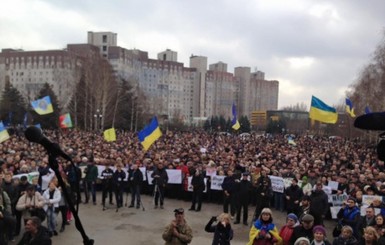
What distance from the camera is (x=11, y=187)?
10391 millimetres

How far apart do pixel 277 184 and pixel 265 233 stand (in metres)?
7.66

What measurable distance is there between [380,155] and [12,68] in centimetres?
11758

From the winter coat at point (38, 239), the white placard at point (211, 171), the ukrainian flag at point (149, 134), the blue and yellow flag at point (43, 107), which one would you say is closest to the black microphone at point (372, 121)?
the winter coat at point (38, 239)

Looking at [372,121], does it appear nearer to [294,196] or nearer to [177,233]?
[177,233]

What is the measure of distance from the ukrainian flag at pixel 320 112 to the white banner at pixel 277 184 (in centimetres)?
481

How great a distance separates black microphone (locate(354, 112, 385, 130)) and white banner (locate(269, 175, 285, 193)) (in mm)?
12272

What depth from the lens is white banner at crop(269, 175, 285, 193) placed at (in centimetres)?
1398

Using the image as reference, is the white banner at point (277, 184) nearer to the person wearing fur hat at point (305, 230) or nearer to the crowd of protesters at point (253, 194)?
the crowd of protesters at point (253, 194)

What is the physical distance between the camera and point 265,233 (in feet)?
21.8

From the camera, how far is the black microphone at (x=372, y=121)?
1982 mm

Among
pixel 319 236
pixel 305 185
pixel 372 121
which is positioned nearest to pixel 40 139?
pixel 372 121

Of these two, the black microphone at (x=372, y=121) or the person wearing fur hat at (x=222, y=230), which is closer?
the black microphone at (x=372, y=121)

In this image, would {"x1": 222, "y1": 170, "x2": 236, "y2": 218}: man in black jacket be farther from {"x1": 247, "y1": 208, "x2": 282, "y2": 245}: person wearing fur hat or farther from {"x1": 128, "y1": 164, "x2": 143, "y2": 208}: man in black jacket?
{"x1": 247, "y1": 208, "x2": 282, "y2": 245}: person wearing fur hat

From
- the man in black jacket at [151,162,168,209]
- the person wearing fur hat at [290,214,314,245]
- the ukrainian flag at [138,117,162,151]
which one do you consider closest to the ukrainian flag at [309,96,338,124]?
the ukrainian flag at [138,117,162,151]
